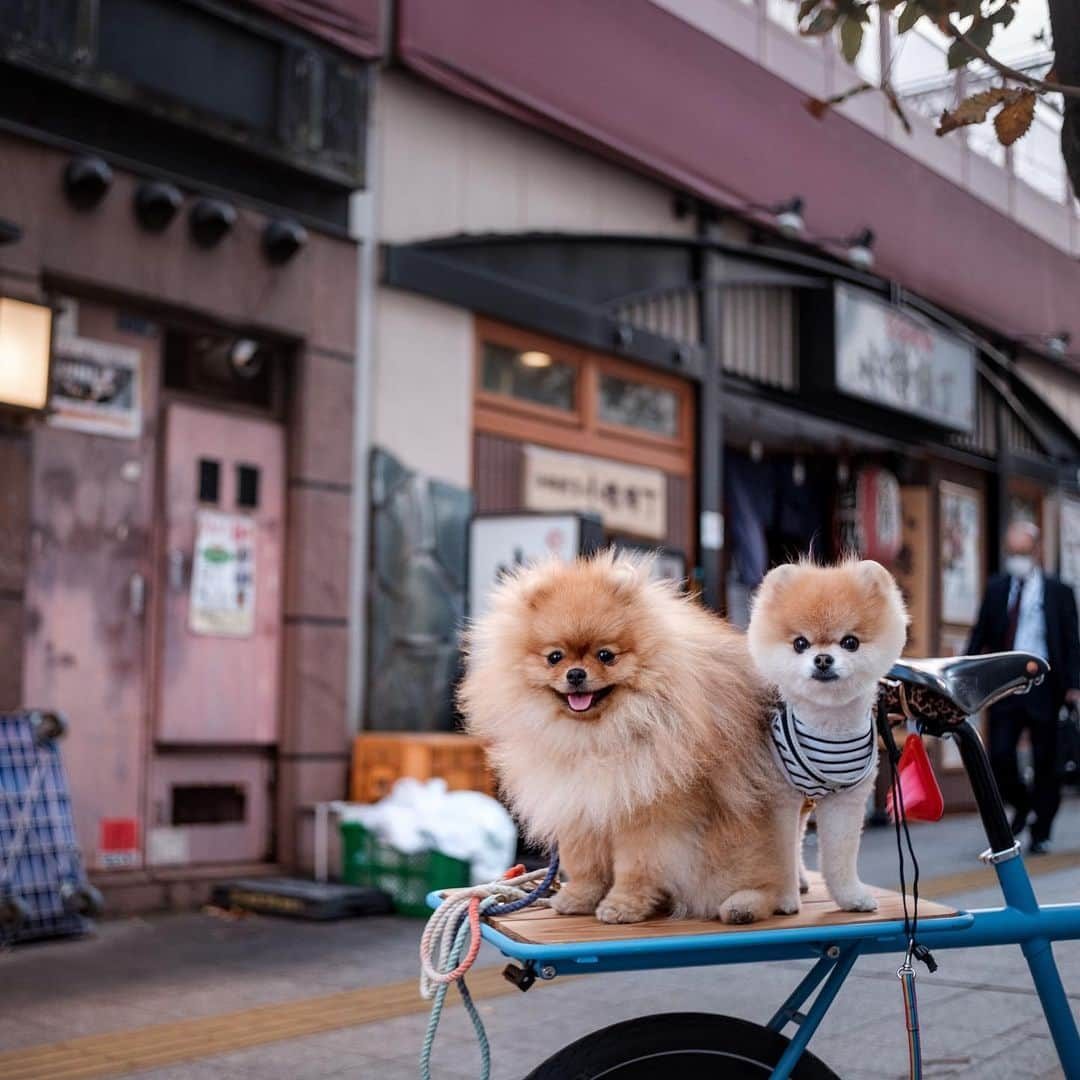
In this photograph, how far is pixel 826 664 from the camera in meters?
2.28

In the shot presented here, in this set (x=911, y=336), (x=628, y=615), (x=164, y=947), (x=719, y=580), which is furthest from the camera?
(x=911, y=336)

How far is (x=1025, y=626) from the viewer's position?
9.27m

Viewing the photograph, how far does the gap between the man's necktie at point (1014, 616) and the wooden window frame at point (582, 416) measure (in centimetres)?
318

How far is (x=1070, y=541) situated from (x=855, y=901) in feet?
53.1

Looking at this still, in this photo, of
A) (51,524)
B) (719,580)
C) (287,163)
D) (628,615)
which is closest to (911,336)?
(719,580)

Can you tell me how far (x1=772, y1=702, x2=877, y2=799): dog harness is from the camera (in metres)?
2.33

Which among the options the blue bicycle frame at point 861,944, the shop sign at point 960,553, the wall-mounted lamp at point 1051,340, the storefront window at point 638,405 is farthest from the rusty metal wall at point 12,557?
the wall-mounted lamp at point 1051,340

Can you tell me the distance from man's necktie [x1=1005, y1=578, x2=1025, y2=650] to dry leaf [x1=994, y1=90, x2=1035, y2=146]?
6.68m

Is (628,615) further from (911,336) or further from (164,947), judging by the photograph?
(911,336)

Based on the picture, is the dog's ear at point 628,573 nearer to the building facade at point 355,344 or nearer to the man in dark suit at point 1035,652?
the building facade at point 355,344

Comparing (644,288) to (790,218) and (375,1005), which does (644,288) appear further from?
(375,1005)

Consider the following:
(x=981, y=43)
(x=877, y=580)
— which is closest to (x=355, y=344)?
(x=981, y=43)

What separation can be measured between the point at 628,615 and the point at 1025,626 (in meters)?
7.53

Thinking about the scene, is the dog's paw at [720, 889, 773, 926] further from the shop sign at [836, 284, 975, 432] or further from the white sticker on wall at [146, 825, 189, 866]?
the shop sign at [836, 284, 975, 432]
